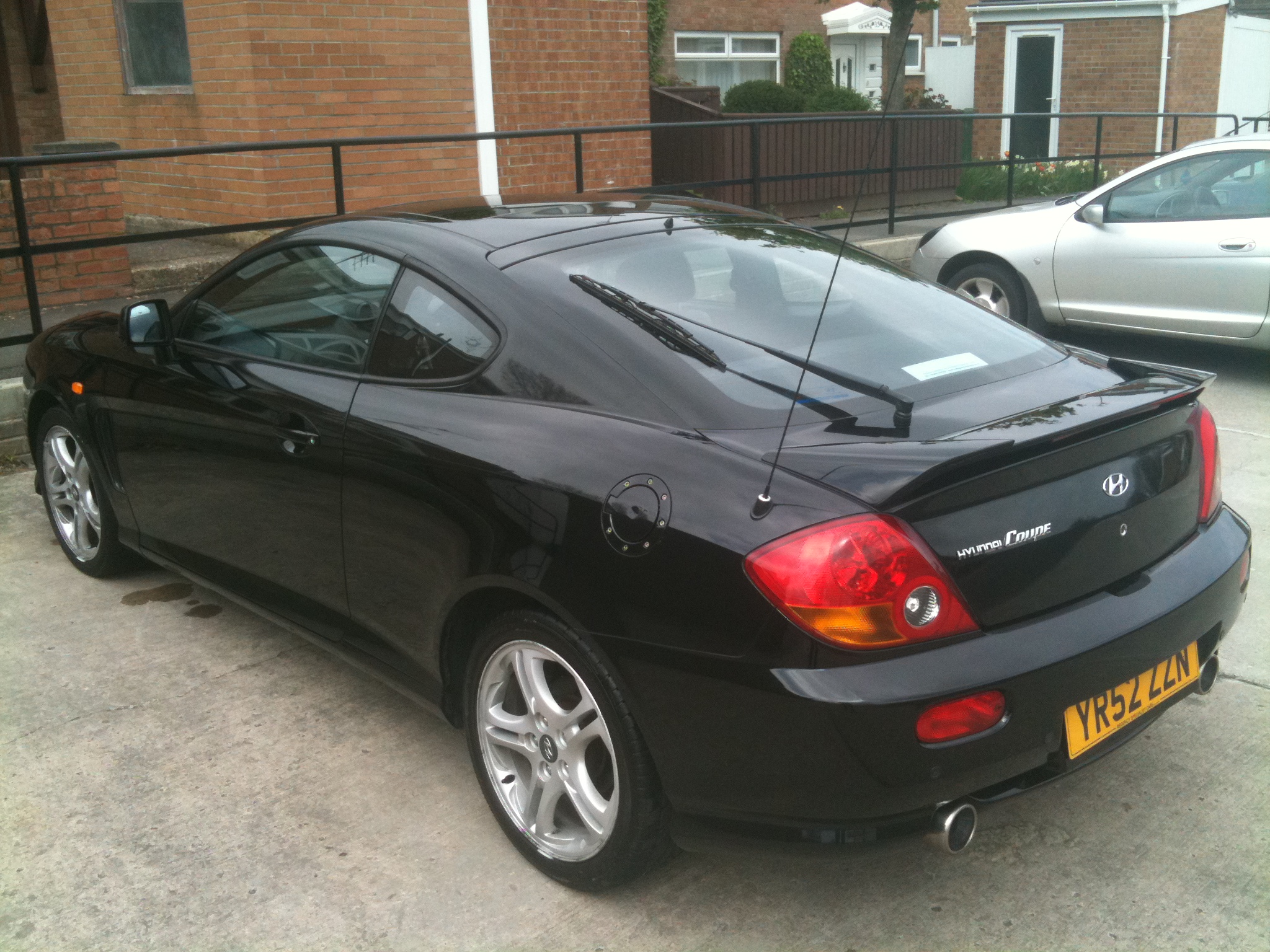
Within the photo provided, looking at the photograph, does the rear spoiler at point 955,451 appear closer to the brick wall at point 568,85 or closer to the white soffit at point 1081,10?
the brick wall at point 568,85

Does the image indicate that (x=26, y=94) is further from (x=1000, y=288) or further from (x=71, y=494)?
(x=1000, y=288)

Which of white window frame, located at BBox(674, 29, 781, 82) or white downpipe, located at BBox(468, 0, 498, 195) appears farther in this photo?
white window frame, located at BBox(674, 29, 781, 82)

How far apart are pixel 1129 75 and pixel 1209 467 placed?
76.7ft

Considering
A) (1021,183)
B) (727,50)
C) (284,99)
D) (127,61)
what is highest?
(727,50)

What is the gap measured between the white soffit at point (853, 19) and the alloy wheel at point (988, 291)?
1826 centimetres

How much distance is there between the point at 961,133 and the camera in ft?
54.2

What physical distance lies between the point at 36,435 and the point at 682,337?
325cm

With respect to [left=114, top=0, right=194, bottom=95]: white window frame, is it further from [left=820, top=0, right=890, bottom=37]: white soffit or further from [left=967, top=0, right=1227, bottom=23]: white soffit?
[left=967, top=0, right=1227, bottom=23]: white soffit

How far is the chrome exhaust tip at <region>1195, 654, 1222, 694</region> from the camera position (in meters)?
3.08

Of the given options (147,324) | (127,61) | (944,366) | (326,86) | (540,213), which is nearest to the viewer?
(944,366)

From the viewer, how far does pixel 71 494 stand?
5.00 metres

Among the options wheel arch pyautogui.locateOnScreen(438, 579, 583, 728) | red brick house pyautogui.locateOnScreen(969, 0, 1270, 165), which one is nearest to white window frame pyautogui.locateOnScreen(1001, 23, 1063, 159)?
red brick house pyautogui.locateOnScreen(969, 0, 1270, 165)

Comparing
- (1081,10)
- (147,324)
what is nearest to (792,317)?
(147,324)

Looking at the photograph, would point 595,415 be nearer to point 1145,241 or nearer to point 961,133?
point 1145,241
